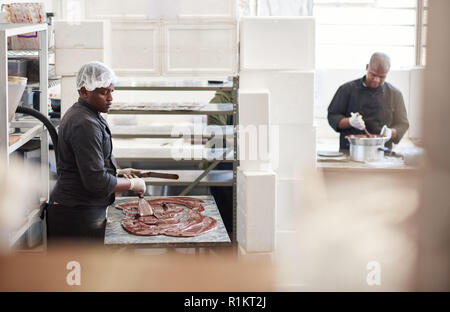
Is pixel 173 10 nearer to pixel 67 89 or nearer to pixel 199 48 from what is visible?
pixel 199 48

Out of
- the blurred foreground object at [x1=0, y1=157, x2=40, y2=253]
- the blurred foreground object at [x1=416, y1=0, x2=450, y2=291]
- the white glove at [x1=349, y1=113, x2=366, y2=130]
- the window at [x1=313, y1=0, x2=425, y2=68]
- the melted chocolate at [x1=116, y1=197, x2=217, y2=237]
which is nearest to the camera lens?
the blurred foreground object at [x1=416, y1=0, x2=450, y2=291]

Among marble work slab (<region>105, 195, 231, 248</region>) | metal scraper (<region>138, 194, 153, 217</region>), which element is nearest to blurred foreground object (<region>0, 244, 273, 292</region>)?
marble work slab (<region>105, 195, 231, 248</region>)

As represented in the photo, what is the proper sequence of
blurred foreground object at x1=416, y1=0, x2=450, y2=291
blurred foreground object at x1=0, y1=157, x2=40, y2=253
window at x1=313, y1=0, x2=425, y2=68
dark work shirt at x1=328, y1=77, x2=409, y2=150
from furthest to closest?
window at x1=313, y1=0, x2=425, y2=68 → dark work shirt at x1=328, y1=77, x2=409, y2=150 → blurred foreground object at x1=0, y1=157, x2=40, y2=253 → blurred foreground object at x1=416, y1=0, x2=450, y2=291

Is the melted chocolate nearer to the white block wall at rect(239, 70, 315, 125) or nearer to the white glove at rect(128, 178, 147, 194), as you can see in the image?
the white glove at rect(128, 178, 147, 194)

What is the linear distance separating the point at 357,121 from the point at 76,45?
103cm

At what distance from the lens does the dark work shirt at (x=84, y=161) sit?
1.31 m

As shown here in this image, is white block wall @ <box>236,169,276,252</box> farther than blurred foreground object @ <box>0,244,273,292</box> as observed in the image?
Yes

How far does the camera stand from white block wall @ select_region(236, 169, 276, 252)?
1627 millimetres

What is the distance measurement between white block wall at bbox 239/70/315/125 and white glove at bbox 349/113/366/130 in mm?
156

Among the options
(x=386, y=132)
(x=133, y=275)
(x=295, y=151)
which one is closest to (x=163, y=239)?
(x=133, y=275)

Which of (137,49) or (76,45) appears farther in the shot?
(137,49)

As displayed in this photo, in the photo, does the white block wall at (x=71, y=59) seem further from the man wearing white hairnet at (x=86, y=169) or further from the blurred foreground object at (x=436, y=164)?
the blurred foreground object at (x=436, y=164)

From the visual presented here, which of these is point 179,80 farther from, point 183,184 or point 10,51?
point 10,51

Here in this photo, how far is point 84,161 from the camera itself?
1307mm
